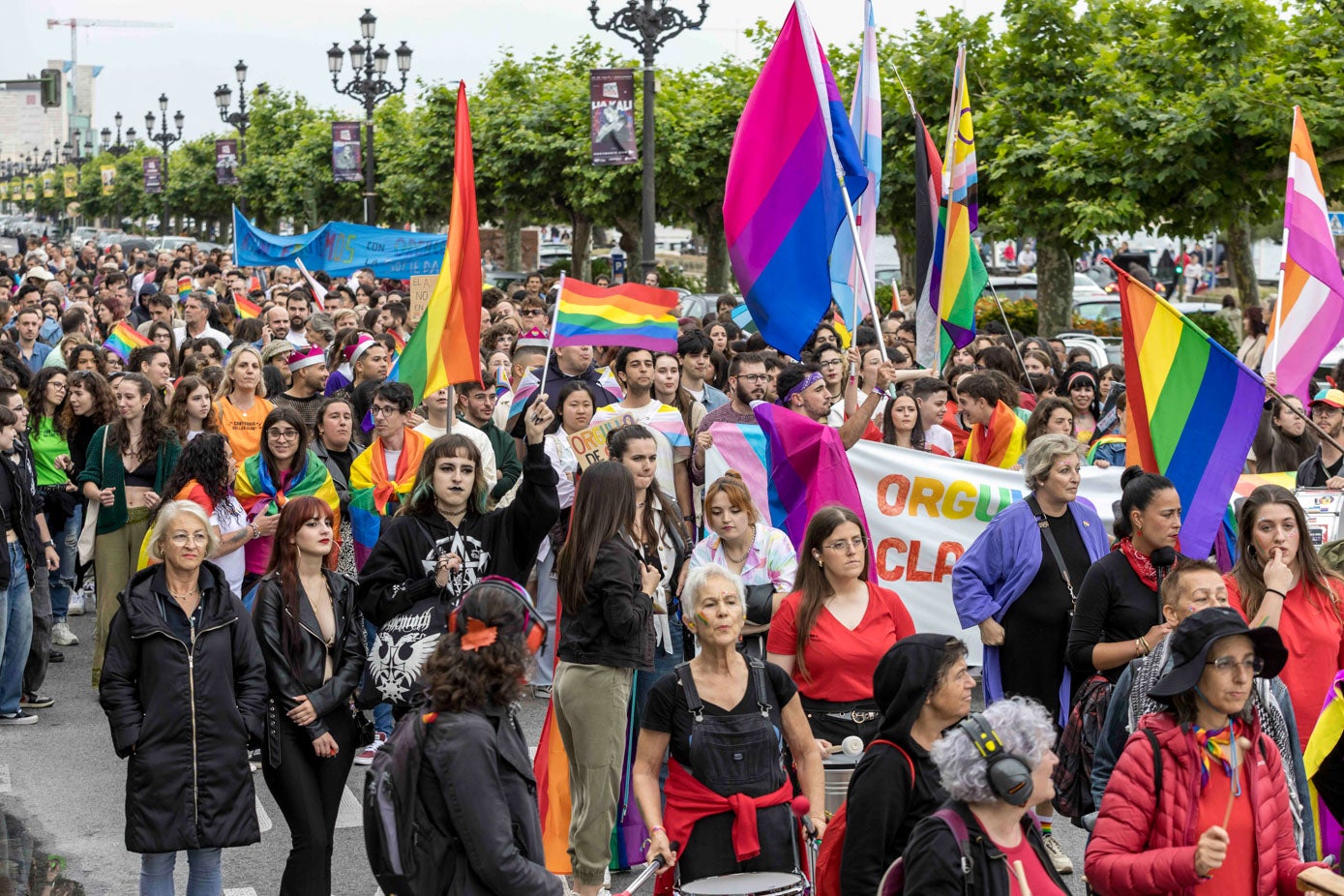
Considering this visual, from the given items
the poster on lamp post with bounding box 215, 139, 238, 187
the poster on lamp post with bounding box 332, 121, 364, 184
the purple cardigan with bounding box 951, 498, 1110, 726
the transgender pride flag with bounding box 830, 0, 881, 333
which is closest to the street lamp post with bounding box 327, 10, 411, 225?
the poster on lamp post with bounding box 332, 121, 364, 184

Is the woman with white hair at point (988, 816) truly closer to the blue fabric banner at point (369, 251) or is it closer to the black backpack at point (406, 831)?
the black backpack at point (406, 831)

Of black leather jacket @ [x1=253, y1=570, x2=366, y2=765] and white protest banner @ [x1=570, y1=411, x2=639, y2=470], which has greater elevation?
white protest banner @ [x1=570, y1=411, x2=639, y2=470]

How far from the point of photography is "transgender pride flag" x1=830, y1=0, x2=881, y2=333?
31.4 ft

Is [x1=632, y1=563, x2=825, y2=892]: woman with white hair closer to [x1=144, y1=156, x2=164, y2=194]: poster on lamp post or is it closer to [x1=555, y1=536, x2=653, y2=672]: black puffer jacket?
[x1=555, y1=536, x2=653, y2=672]: black puffer jacket

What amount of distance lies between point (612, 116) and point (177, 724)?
689 inches

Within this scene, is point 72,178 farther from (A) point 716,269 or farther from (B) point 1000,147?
(B) point 1000,147

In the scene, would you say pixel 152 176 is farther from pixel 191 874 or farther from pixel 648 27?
pixel 191 874

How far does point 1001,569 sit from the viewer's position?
658cm

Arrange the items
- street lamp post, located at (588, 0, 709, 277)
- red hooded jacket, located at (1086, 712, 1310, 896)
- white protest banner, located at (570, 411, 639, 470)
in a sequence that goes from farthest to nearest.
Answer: street lamp post, located at (588, 0, 709, 277), white protest banner, located at (570, 411, 639, 470), red hooded jacket, located at (1086, 712, 1310, 896)

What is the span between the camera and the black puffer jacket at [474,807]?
13.1 feet

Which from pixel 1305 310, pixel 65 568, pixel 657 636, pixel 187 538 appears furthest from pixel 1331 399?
pixel 65 568

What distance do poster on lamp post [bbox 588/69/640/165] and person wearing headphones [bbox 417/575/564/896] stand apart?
18.4 m

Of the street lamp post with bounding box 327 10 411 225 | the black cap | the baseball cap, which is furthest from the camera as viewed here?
the street lamp post with bounding box 327 10 411 225

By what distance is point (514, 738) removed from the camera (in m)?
4.20
